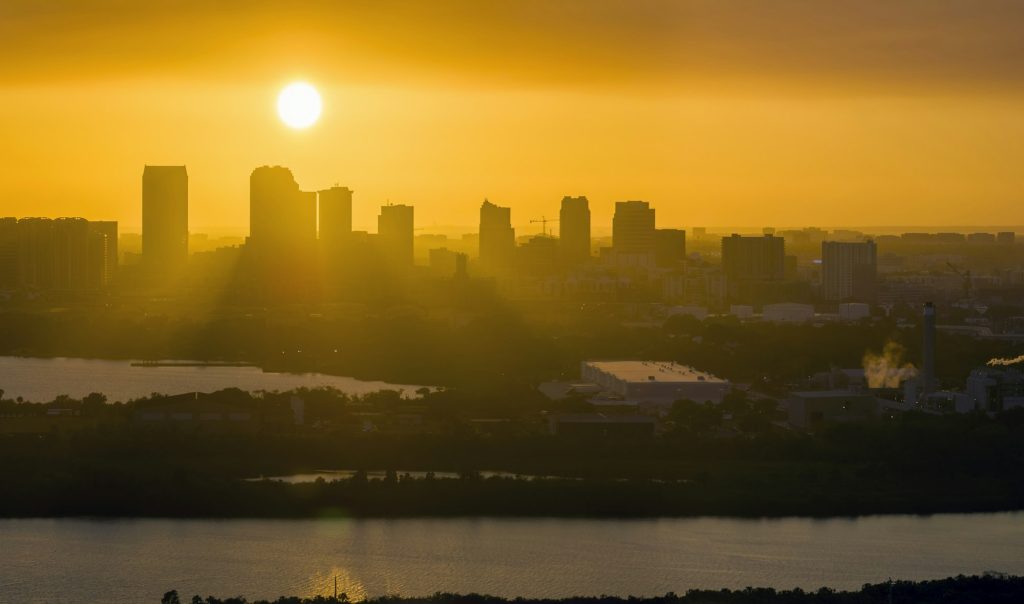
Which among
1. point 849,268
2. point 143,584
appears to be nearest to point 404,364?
point 143,584

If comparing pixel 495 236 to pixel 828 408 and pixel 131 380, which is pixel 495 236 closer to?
pixel 131 380

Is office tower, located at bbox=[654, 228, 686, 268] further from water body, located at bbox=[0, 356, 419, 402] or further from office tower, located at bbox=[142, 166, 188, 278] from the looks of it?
water body, located at bbox=[0, 356, 419, 402]

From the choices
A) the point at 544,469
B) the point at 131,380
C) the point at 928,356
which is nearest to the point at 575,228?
the point at 131,380

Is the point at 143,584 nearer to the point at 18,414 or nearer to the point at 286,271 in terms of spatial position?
the point at 18,414

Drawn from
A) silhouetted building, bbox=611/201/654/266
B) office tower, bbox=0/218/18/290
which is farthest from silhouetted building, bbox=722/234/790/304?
office tower, bbox=0/218/18/290

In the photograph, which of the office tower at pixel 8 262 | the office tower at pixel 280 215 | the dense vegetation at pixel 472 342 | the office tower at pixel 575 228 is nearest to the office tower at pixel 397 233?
the office tower at pixel 280 215

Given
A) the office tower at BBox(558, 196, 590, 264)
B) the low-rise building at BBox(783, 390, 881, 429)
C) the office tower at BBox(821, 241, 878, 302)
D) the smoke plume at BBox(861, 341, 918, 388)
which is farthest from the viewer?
the office tower at BBox(558, 196, 590, 264)
